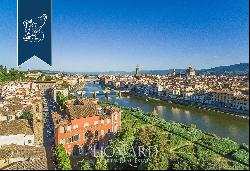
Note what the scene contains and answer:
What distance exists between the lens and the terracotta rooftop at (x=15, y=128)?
38.3 feet

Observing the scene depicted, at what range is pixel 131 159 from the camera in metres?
9.17

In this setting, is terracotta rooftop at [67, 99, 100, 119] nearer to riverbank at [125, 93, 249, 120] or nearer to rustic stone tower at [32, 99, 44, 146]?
rustic stone tower at [32, 99, 44, 146]

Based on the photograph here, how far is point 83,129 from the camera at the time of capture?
1124 centimetres

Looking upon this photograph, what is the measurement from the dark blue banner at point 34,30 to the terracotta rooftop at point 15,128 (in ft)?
15.8

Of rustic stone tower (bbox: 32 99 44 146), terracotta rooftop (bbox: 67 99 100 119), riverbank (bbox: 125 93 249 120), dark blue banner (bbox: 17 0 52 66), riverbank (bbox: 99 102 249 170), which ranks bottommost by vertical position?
riverbank (bbox: 125 93 249 120)

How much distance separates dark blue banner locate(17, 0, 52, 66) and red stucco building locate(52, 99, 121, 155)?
3.83 m

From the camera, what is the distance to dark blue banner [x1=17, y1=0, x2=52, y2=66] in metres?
7.00

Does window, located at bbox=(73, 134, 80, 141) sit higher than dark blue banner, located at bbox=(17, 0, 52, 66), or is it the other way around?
dark blue banner, located at bbox=(17, 0, 52, 66)

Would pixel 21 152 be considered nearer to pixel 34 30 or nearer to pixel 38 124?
pixel 34 30

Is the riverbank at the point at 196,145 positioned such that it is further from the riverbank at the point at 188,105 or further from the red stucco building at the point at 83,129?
the riverbank at the point at 188,105

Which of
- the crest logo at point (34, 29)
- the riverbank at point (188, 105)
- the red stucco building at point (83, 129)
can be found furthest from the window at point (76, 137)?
the riverbank at point (188, 105)

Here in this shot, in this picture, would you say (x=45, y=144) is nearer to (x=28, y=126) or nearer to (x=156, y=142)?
(x=28, y=126)

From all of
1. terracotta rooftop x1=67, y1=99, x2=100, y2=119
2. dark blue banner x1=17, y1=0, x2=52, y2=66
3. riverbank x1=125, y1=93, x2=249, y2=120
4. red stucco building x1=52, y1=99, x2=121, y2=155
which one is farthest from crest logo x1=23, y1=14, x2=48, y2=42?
riverbank x1=125, y1=93, x2=249, y2=120

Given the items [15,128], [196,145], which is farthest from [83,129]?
[196,145]
